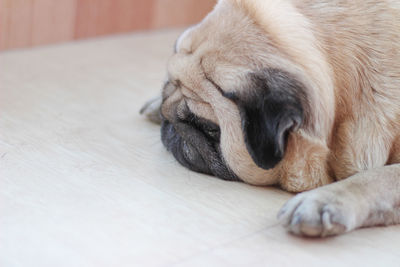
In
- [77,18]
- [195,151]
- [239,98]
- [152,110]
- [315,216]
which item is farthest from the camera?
[77,18]

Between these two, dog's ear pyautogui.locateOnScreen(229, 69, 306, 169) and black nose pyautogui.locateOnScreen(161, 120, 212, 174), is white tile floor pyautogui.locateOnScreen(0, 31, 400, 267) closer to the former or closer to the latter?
black nose pyautogui.locateOnScreen(161, 120, 212, 174)

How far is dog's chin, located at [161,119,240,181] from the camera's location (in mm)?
1742

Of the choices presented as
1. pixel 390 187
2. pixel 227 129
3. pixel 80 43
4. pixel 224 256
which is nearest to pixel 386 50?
pixel 390 187

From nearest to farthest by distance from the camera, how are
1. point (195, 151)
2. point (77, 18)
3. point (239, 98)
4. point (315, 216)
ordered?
point (315, 216) < point (239, 98) < point (195, 151) < point (77, 18)

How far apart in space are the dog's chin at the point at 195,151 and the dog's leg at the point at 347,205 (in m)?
0.29

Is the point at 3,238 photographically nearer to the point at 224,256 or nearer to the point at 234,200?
the point at 224,256

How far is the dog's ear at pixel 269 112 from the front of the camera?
153 cm

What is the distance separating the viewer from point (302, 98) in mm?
1559

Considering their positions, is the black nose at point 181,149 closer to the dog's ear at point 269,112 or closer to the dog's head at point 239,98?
the dog's head at point 239,98

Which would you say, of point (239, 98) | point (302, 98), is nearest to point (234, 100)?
point (239, 98)

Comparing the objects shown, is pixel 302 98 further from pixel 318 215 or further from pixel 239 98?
pixel 318 215

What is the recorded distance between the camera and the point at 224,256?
1420 mm

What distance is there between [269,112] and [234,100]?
120 millimetres

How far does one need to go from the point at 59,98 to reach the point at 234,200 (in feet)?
3.05
